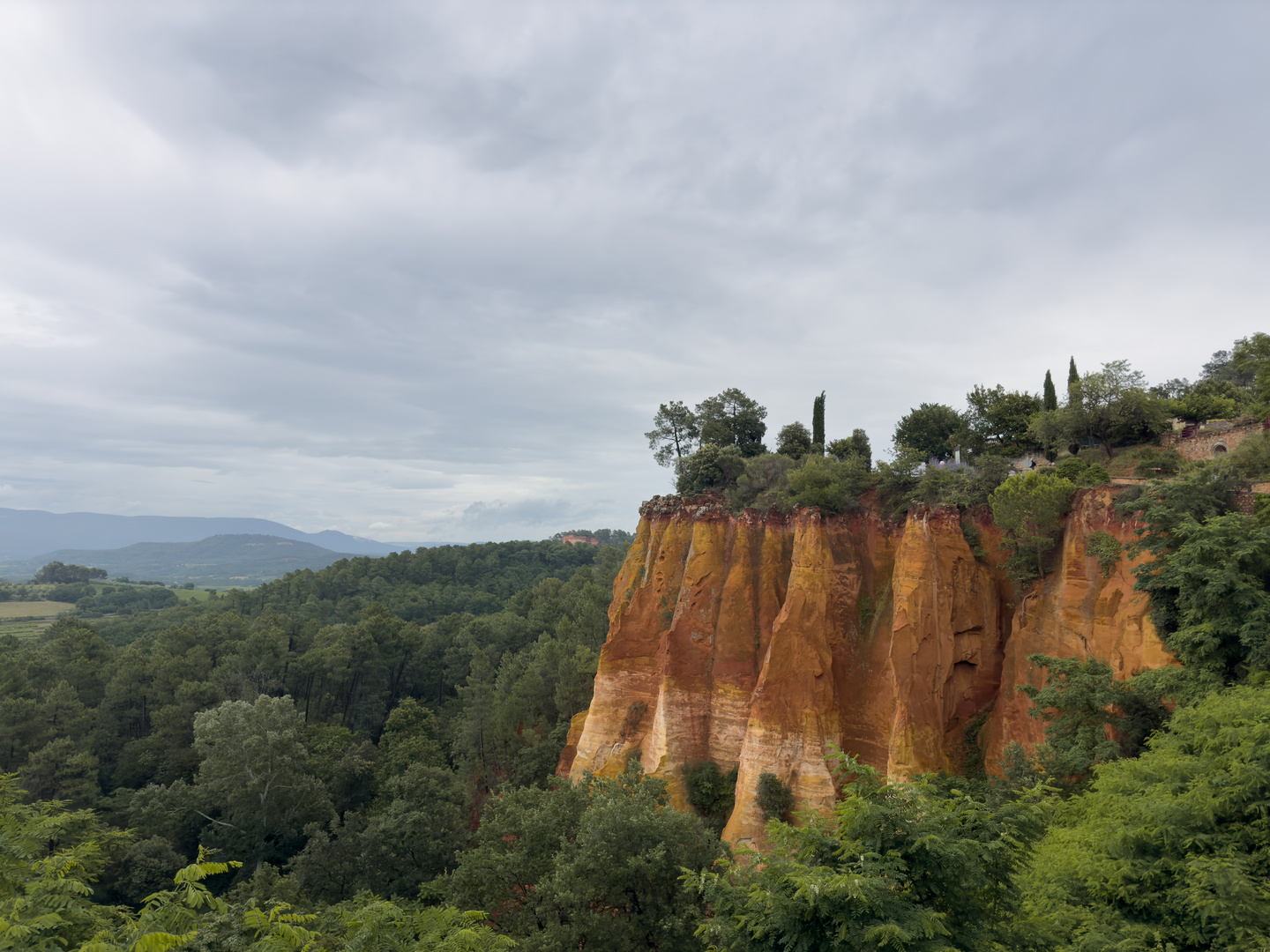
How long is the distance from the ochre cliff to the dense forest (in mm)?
1174

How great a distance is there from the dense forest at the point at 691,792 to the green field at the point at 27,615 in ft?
157

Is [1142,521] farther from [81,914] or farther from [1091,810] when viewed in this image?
[81,914]

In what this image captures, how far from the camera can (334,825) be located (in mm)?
27484

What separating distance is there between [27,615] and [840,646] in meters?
137

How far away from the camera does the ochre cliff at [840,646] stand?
68.3 feet

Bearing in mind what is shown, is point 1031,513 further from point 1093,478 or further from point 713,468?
point 713,468

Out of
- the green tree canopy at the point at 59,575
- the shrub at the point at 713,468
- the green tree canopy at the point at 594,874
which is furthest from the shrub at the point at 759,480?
the green tree canopy at the point at 59,575

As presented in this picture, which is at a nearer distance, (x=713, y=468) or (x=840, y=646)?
(x=840, y=646)

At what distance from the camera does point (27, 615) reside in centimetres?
10181

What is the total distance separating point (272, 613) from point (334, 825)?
134 feet

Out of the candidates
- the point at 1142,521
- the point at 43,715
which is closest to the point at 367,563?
the point at 43,715

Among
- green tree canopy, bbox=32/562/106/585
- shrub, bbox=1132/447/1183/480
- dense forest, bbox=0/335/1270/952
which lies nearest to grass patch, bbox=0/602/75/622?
green tree canopy, bbox=32/562/106/585

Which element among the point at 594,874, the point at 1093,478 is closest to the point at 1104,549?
the point at 1093,478

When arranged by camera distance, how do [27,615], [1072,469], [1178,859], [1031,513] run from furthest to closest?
[27,615] → [1072,469] → [1031,513] → [1178,859]
